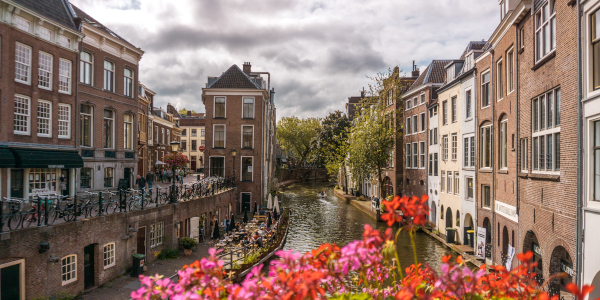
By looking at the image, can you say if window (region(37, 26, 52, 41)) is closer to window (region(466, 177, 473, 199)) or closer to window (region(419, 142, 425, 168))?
window (region(466, 177, 473, 199))

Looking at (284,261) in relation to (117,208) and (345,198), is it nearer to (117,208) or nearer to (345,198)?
(117,208)

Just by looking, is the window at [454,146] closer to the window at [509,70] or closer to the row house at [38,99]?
the window at [509,70]

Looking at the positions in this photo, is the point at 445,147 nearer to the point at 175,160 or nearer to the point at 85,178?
the point at 175,160

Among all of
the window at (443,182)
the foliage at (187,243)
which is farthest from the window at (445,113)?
the foliage at (187,243)

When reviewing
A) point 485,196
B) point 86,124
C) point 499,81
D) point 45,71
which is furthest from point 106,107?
point 485,196

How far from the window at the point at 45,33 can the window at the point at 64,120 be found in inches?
128

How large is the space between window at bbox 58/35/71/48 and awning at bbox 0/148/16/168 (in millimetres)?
5833

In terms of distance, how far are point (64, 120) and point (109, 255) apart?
7926 millimetres

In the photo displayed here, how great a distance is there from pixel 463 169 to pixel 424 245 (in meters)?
5.95

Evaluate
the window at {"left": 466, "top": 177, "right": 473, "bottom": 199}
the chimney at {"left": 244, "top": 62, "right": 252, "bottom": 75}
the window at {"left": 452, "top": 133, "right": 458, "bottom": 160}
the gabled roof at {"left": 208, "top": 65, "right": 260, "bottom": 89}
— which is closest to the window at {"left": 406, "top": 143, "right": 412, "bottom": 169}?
the window at {"left": 452, "top": 133, "right": 458, "bottom": 160}

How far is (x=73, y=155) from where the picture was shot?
61.6 ft

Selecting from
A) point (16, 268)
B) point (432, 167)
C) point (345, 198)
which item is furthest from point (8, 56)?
point (345, 198)

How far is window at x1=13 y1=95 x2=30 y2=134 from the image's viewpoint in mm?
15844

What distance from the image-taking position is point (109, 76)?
2273cm
